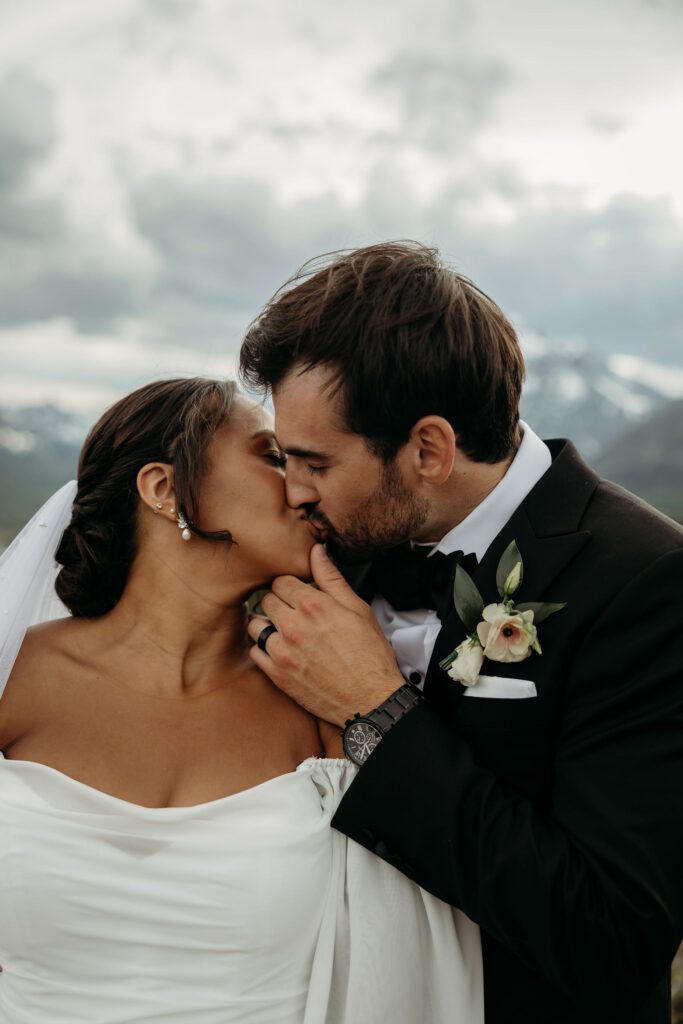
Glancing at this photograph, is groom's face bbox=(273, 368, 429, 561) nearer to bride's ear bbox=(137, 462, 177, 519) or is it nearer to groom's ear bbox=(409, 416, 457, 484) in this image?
groom's ear bbox=(409, 416, 457, 484)

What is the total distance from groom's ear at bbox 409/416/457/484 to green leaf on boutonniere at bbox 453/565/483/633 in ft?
1.19

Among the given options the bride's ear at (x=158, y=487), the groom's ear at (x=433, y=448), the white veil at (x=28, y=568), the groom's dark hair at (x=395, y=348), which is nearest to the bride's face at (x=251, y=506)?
the bride's ear at (x=158, y=487)

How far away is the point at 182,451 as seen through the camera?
244 cm

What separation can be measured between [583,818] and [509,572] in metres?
0.66

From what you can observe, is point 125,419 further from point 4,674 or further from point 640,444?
point 640,444

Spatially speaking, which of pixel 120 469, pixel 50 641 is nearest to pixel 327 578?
pixel 120 469

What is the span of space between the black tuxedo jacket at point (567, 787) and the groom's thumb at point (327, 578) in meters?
0.31

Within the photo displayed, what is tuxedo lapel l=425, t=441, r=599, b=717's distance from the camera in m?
2.29

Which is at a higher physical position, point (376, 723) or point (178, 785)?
point (376, 723)

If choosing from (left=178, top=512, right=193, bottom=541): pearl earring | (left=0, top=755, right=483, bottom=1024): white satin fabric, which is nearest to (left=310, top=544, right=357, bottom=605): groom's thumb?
(left=178, top=512, right=193, bottom=541): pearl earring

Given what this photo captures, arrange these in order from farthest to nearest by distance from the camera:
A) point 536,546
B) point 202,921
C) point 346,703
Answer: point 536,546, point 346,703, point 202,921

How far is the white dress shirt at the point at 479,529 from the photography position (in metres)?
2.59

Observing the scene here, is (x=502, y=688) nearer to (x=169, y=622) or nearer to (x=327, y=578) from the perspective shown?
(x=327, y=578)

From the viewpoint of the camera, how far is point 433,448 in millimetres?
2568
